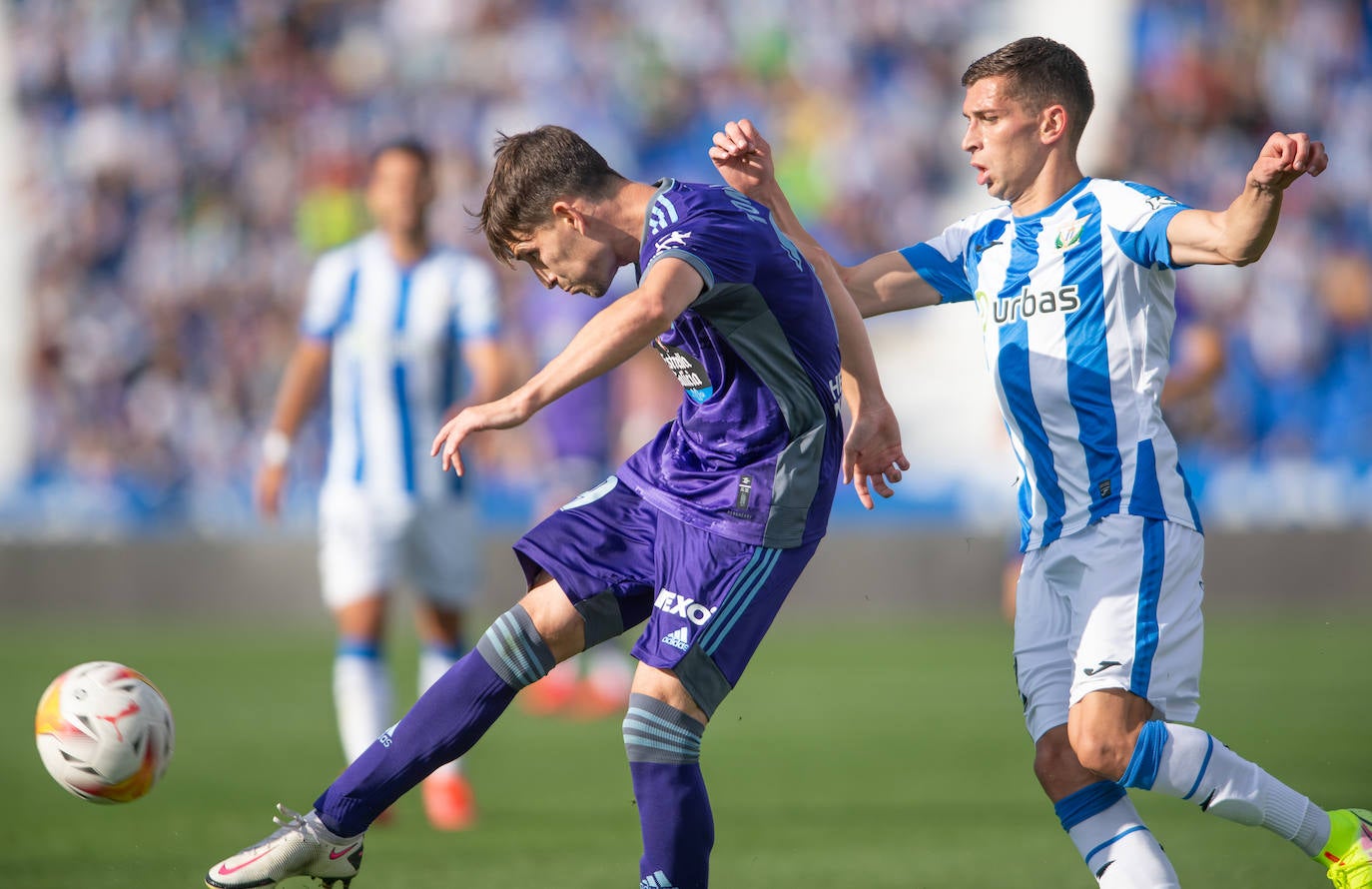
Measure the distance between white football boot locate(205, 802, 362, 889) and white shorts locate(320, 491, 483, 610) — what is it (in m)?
2.47

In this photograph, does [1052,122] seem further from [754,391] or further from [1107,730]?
[1107,730]

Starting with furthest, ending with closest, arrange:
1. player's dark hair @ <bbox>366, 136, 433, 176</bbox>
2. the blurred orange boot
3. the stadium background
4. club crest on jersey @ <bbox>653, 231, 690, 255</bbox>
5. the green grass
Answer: the stadium background
player's dark hair @ <bbox>366, 136, 433, 176</bbox>
the blurred orange boot
the green grass
club crest on jersey @ <bbox>653, 231, 690, 255</bbox>

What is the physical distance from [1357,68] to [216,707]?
13.4 metres

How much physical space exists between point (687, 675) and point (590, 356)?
890mm

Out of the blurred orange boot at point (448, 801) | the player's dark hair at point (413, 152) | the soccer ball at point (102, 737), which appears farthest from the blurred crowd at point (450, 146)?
the soccer ball at point (102, 737)

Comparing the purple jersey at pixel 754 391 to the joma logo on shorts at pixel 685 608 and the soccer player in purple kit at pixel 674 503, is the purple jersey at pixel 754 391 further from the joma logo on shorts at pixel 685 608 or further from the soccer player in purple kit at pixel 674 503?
the joma logo on shorts at pixel 685 608

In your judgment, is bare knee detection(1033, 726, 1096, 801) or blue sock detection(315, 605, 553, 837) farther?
blue sock detection(315, 605, 553, 837)

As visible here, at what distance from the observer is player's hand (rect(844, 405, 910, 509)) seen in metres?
4.23

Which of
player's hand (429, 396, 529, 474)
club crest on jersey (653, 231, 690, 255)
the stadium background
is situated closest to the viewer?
player's hand (429, 396, 529, 474)

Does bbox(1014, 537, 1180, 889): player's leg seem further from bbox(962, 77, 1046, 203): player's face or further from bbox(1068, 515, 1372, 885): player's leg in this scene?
bbox(962, 77, 1046, 203): player's face

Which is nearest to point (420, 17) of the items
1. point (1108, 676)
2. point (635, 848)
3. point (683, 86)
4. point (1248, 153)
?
point (683, 86)

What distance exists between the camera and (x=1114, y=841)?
3.88m

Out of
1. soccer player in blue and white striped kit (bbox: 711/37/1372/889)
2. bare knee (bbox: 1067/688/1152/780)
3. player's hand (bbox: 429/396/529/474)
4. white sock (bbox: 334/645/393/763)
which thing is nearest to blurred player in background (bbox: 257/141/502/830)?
white sock (bbox: 334/645/393/763)

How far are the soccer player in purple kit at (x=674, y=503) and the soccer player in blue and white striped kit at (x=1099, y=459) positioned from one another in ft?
1.39
